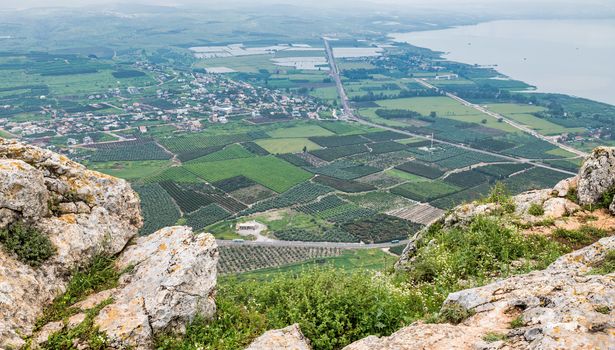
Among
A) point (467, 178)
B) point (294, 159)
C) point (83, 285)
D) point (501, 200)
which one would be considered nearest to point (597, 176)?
point (501, 200)

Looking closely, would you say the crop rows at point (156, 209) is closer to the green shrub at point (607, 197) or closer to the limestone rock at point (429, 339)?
the green shrub at point (607, 197)

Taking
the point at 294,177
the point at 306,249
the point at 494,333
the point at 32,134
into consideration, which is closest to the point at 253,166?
the point at 294,177

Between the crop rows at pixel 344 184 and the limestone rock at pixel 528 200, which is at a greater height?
the limestone rock at pixel 528 200

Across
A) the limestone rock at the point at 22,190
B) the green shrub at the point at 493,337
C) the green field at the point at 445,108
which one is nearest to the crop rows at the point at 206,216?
the limestone rock at the point at 22,190

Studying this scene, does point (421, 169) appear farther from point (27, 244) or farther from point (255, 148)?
point (27, 244)

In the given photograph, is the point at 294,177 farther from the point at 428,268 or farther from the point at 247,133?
the point at 428,268

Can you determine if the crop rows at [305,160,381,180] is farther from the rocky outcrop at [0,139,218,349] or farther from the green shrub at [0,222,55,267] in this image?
the green shrub at [0,222,55,267]

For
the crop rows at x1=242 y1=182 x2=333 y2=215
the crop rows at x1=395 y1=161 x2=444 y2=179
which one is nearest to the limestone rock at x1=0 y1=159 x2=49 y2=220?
the crop rows at x1=242 y1=182 x2=333 y2=215

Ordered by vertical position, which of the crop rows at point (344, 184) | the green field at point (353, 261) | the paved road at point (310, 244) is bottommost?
the paved road at point (310, 244)
